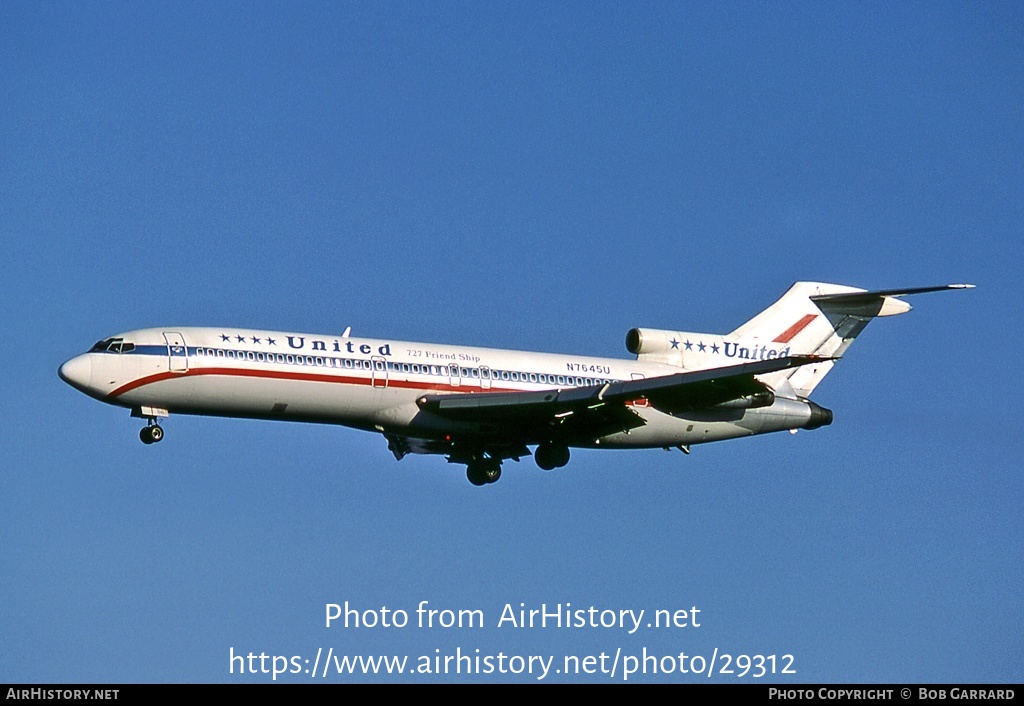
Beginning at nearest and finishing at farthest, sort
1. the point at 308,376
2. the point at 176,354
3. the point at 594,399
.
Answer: the point at 176,354 → the point at 308,376 → the point at 594,399

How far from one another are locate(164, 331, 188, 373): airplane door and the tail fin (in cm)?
1714

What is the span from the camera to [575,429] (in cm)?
4659

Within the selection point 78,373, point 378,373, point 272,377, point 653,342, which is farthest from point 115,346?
point 653,342

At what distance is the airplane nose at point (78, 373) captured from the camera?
138 feet

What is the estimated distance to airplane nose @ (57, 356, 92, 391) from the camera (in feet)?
138

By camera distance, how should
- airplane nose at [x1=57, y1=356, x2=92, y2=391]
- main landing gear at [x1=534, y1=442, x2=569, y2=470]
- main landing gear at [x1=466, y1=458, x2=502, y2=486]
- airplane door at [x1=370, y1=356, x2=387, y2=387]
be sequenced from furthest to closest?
main landing gear at [x1=466, y1=458, x2=502, y2=486] < main landing gear at [x1=534, y1=442, x2=569, y2=470] < airplane door at [x1=370, y1=356, x2=387, y2=387] < airplane nose at [x1=57, y1=356, x2=92, y2=391]

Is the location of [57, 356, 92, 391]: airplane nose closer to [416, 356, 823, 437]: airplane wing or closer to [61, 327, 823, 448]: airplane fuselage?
[61, 327, 823, 448]: airplane fuselage

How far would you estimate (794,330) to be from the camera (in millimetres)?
51625

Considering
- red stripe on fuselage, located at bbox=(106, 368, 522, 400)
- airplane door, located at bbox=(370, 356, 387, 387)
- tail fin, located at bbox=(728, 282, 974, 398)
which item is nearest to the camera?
red stripe on fuselage, located at bbox=(106, 368, 522, 400)

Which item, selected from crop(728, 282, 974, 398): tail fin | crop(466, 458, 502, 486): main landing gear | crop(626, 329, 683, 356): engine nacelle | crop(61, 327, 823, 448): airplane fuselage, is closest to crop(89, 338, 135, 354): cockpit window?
crop(61, 327, 823, 448): airplane fuselage

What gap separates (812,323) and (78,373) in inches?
870

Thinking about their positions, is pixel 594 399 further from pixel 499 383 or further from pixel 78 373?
pixel 78 373
